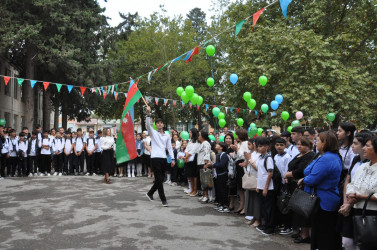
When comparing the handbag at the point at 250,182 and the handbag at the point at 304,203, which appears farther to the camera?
the handbag at the point at 250,182

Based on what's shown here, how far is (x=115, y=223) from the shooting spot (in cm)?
667

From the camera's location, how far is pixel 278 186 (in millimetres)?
6508

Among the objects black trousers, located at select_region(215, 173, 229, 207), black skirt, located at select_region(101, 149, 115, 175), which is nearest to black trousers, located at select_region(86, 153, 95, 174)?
black skirt, located at select_region(101, 149, 115, 175)

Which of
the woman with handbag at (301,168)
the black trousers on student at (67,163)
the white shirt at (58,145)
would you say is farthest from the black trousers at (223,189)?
the white shirt at (58,145)

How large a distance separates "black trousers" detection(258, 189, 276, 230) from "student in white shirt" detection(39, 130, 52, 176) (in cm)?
1087

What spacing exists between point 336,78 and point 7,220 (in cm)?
1627

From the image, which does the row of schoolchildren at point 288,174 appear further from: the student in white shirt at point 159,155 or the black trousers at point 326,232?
the student in white shirt at point 159,155

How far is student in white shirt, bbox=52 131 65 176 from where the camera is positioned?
14748 mm

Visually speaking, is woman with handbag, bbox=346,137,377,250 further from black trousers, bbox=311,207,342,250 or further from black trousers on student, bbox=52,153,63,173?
black trousers on student, bbox=52,153,63,173

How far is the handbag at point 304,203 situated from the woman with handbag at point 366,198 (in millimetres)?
460

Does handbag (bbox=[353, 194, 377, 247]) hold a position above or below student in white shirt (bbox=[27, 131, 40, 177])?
below

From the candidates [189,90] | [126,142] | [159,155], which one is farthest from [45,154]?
[159,155]

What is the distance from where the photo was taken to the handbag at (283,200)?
573 centimetres

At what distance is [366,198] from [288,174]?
1979mm
